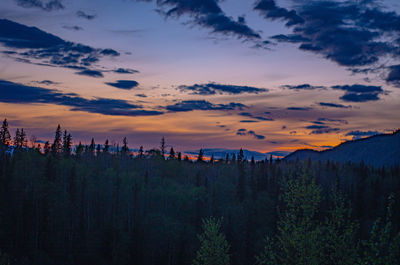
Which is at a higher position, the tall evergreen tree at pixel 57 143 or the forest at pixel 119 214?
the tall evergreen tree at pixel 57 143

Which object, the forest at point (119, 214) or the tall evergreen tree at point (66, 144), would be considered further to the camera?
Result: the tall evergreen tree at point (66, 144)

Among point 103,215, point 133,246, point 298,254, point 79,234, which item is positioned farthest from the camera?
point 103,215

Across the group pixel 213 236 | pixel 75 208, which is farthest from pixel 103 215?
pixel 213 236

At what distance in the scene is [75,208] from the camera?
93688mm

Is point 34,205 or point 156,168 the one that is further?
point 156,168

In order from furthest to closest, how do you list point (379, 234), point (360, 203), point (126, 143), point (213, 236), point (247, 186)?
1. point (126, 143)
2. point (247, 186)
3. point (360, 203)
4. point (213, 236)
5. point (379, 234)

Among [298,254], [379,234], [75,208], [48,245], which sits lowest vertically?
[48,245]

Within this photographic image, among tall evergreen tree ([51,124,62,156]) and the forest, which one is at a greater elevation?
tall evergreen tree ([51,124,62,156])

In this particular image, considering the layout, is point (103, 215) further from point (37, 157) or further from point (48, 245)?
point (37, 157)

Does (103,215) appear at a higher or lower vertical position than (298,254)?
lower

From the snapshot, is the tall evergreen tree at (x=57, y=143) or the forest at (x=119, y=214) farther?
the tall evergreen tree at (x=57, y=143)

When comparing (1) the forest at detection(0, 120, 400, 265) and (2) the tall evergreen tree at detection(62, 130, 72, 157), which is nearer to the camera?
(1) the forest at detection(0, 120, 400, 265)

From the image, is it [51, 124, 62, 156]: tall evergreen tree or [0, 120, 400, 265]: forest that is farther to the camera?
[51, 124, 62, 156]: tall evergreen tree

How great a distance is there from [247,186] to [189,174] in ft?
102
